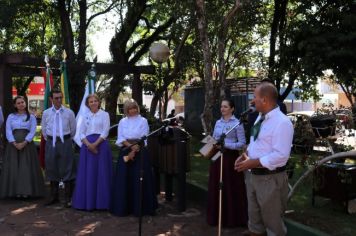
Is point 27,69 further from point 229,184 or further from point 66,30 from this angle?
point 66,30

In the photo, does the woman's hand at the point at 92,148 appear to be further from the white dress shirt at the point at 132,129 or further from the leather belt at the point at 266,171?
the leather belt at the point at 266,171

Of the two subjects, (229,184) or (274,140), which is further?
(229,184)

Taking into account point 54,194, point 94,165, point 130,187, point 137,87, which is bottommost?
point 54,194

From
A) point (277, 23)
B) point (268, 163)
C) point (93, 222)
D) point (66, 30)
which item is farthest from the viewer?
point (66, 30)

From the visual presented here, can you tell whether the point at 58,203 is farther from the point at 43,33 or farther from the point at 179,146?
the point at 43,33

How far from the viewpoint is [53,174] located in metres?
8.10

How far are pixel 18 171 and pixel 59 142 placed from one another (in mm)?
1111

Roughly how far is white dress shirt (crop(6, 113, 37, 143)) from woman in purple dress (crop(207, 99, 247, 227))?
357 cm

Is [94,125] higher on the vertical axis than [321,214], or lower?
higher

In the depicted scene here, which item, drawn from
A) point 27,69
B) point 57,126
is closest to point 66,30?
point 27,69

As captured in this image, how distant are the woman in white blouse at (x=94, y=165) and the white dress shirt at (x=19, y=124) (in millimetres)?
1254

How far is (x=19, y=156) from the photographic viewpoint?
28.1 ft

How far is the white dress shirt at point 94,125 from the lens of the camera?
Answer: 7.64 metres

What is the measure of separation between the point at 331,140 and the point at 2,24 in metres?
13.0
